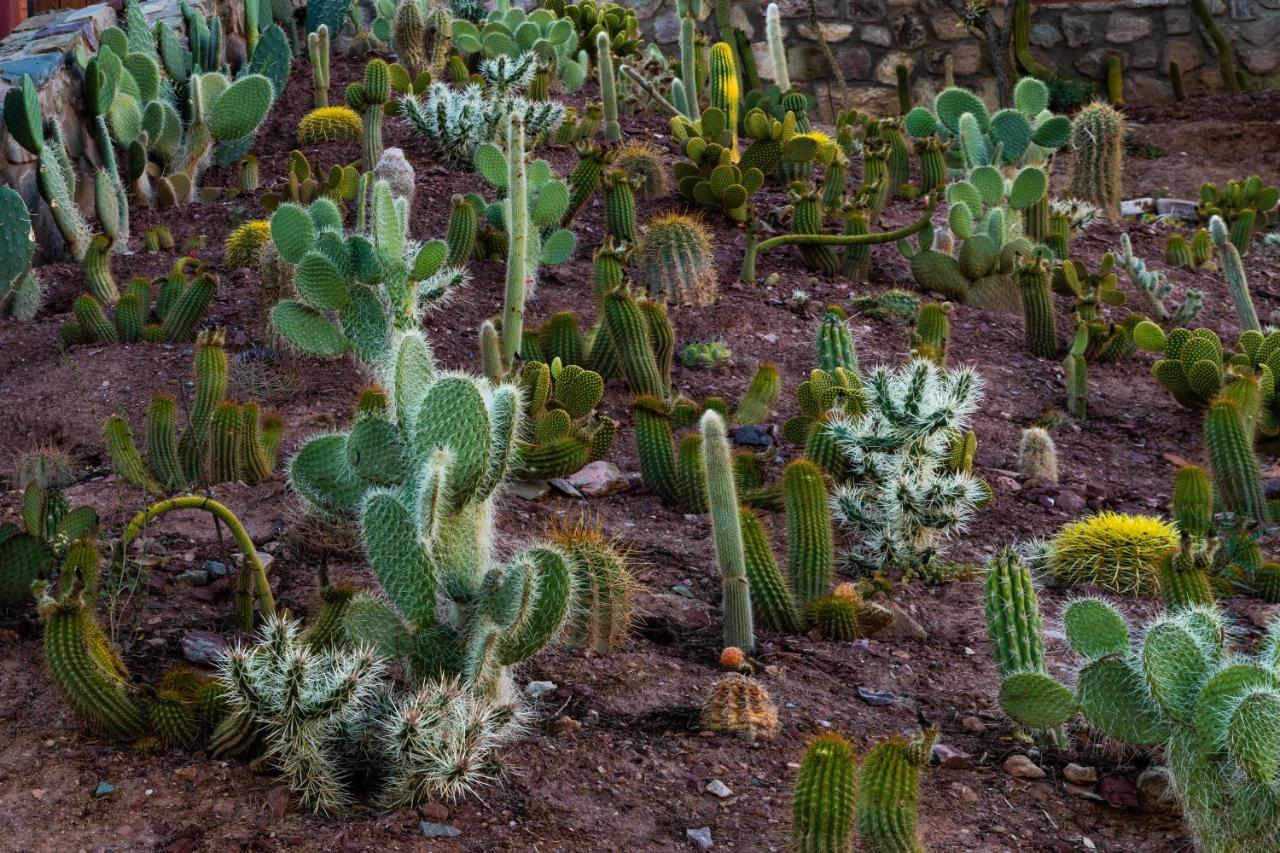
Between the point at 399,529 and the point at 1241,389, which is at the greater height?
the point at 399,529

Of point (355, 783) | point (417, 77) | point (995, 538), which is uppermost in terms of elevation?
point (417, 77)

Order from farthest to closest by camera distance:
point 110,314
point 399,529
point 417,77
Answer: point 417,77
point 110,314
point 399,529

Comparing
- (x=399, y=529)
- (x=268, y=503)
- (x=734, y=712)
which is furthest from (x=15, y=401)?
(x=734, y=712)

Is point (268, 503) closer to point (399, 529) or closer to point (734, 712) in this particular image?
point (399, 529)

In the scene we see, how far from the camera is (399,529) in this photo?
10.2ft

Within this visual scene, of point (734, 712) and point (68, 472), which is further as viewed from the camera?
point (68, 472)

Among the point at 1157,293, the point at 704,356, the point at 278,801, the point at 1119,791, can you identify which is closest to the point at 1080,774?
the point at 1119,791

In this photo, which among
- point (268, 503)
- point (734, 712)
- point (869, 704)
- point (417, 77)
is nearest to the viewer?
point (734, 712)

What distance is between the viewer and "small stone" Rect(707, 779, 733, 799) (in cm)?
314

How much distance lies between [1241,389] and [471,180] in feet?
11.2

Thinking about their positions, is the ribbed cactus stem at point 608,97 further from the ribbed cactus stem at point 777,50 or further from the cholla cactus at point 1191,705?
the cholla cactus at point 1191,705

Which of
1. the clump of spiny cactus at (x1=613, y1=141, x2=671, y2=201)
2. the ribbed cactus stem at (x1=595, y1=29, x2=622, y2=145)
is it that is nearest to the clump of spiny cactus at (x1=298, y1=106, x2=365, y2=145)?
the ribbed cactus stem at (x1=595, y1=29, x2=622, y2=145)

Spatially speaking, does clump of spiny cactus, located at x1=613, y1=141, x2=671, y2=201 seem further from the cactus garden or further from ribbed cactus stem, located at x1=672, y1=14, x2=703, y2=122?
ribbed cactus stem, located at x1=672, y1=14, x2=703, y2=122

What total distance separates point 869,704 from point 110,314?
11.1 feet
